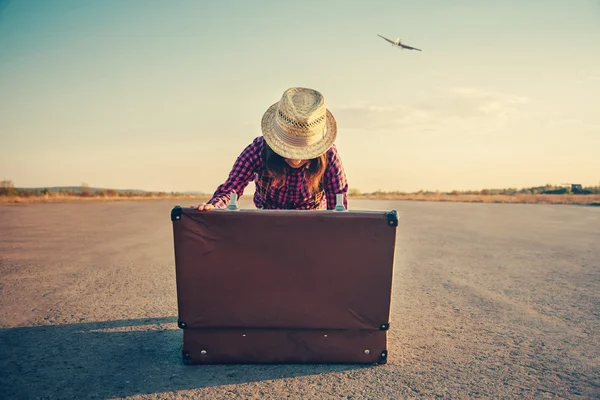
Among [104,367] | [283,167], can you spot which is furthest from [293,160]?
[104,367]

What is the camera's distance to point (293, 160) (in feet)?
11.3

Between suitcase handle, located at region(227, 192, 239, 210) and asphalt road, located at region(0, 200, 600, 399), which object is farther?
suitcase handle, located at region(227, 192, 239, 210)

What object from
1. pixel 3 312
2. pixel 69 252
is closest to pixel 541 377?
pixel 3 312

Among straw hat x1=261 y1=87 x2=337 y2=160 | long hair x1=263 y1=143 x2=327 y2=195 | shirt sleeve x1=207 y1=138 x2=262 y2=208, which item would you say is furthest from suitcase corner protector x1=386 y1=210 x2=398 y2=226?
shirt sleeve x1=207 y1=138 x2=262 y2=208

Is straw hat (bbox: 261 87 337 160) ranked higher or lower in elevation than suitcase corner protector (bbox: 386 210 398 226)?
higher

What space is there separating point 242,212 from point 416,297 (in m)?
2.69

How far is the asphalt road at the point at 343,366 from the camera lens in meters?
2.62

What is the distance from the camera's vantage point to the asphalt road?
2625 millimetres

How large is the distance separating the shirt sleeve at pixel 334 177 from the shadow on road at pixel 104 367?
4.36 feet

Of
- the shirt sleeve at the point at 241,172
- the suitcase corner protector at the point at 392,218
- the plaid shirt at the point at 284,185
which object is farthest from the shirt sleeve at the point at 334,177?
the suitcase corner protector at the point at 392,218

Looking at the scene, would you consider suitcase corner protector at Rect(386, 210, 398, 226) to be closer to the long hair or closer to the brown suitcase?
the brown suitcase

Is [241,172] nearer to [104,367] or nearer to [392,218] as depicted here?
[392,218]

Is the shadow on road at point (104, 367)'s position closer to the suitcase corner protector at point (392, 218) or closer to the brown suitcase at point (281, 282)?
the brown suitcase at point (281, 282)

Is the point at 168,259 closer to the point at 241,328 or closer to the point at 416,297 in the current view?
the point at 416,297
